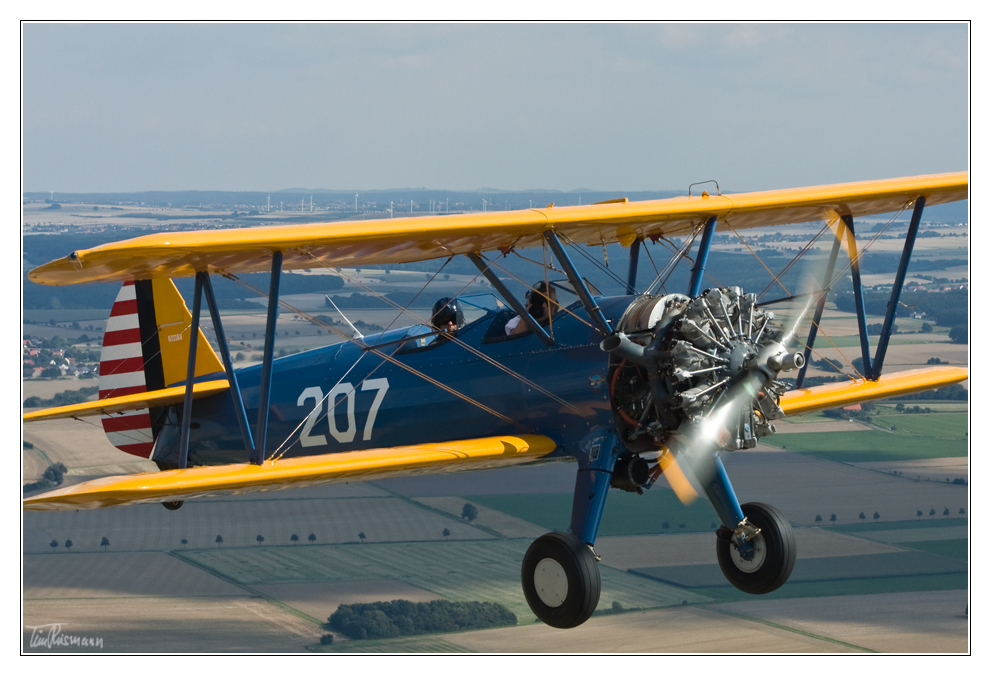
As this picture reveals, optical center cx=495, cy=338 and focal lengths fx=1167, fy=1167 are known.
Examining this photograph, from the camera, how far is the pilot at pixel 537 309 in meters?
12.1

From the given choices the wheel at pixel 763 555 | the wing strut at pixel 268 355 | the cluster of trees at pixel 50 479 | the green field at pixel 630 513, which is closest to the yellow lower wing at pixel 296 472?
the wing strut at pixel 268 355

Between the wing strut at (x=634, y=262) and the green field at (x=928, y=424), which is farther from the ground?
the wing strut at (x=634, y=262)

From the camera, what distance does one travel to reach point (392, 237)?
35.6ft

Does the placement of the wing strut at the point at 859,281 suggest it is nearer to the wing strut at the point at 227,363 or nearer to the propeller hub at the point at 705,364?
the propeller hub at the point at 705,364

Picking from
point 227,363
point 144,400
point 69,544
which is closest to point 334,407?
point 227,363

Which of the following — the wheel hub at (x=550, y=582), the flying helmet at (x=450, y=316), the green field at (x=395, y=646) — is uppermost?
the flying helmet at (x=450, y=316)

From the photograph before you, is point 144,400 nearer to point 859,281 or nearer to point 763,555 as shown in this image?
point 763,555

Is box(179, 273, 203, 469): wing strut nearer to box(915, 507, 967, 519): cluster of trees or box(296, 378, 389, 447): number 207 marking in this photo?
box(296, 378, 389, 447): number 207 marking

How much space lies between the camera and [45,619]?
58656 millimetres

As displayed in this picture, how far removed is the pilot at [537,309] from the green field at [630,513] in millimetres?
58434

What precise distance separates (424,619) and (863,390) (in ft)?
164

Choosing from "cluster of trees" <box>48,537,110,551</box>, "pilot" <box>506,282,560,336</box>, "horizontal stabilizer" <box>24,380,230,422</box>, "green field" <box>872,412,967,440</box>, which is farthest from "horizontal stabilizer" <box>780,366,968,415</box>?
"green field" <box>872,412,967,440</box>

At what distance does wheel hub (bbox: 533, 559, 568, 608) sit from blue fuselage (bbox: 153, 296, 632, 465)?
1.20 meters

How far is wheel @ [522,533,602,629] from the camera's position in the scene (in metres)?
10.9
